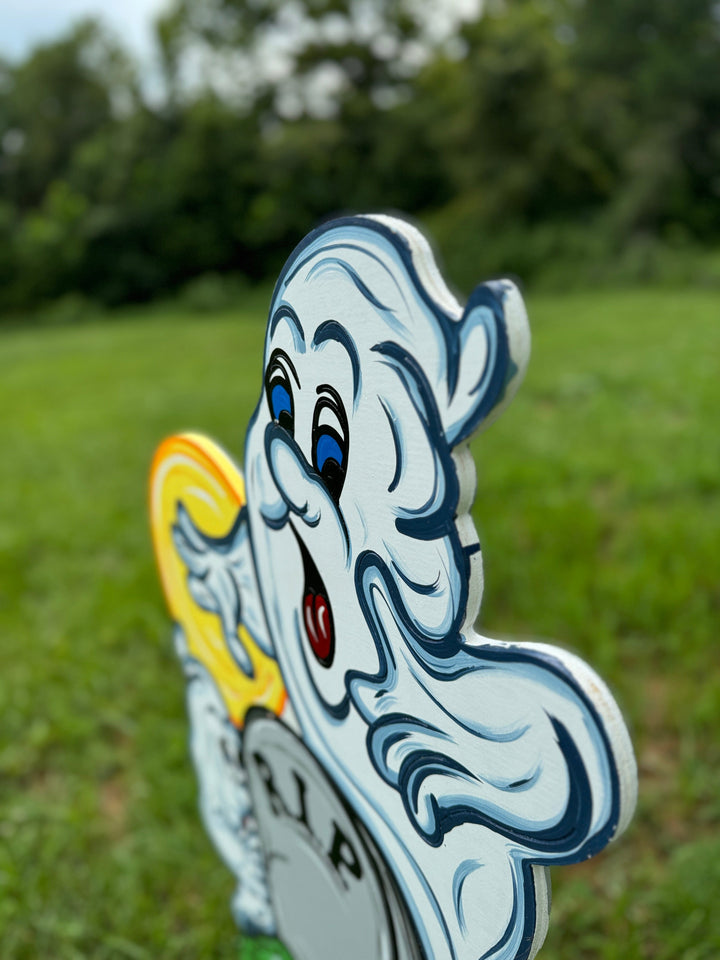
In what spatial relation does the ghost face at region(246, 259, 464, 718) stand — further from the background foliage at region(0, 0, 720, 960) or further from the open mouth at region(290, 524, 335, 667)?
the background foliage at region(0, 0, 720, 960)

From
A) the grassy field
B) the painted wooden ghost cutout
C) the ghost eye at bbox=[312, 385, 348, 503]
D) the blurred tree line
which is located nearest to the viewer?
the painted wooden ghost cutout

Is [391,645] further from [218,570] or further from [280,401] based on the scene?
[218,570]

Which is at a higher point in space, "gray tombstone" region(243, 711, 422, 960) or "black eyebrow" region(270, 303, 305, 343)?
"black eyebrow" region(270, 303, 305, 343)

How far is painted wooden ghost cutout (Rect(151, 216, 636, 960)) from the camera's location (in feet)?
1.71

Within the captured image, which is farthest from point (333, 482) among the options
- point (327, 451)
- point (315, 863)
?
point (315, 863)

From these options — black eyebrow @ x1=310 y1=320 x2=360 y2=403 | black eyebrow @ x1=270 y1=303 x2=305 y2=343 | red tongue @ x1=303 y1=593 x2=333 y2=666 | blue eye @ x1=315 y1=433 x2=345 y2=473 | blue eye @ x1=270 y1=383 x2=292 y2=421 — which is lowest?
red tongue @ x1=303 y1=593 x2=333 y2=666

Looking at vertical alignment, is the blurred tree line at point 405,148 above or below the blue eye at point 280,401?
above

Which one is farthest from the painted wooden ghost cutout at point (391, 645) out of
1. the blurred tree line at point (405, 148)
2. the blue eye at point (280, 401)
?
the blurred tree line at point (405, 148)

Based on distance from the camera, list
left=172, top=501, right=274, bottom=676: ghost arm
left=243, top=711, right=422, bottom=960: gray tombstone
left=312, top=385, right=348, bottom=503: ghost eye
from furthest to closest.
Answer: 1. left=172, top=501, right=274, bottom=676: ghost arm
2. left=243, top=711, right=422, bottom=960: gray tombstone
3. left=312, top=385, right=348, bottom=503: ghost eye

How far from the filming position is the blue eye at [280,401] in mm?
696

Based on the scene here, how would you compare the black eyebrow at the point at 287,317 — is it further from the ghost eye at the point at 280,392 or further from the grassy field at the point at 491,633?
the grassy field at the point at 491,633

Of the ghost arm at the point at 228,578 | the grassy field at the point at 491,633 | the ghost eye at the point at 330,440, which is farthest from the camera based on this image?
the grassy field at the point at 491,633

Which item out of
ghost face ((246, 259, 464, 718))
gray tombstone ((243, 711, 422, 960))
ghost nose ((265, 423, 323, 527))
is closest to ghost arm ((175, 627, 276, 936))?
gray tombstone ((243, 711, 422, 960))

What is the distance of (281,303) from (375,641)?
279 mm
